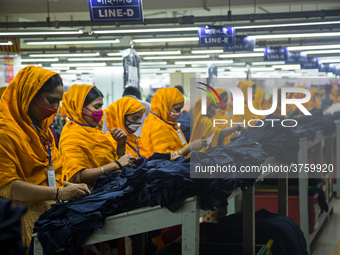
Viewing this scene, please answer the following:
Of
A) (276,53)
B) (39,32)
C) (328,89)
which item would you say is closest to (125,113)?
(328,89)

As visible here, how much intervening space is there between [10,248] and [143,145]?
9.22 feet

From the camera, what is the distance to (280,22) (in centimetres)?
941

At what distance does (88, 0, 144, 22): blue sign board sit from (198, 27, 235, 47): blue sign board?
3438 mm

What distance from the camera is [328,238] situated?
4570 mm

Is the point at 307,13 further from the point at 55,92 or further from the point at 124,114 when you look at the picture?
the point at 55,92

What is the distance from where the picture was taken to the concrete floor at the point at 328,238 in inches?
162

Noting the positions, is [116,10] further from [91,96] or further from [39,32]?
[91,96]

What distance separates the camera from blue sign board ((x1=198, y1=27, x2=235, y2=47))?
368 inches

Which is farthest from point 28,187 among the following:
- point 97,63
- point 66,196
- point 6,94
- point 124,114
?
point 97,63

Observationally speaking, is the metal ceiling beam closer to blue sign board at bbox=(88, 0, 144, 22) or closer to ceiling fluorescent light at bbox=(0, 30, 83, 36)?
ceiling fluorescent light at bbox=(0, 30, 83, 36)

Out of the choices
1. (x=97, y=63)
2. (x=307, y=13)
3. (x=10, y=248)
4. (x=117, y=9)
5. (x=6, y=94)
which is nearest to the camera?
(x=10, y=248)

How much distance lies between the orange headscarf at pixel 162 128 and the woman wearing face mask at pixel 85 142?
32.3 inches

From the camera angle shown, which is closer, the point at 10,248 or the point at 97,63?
the point at 10,248

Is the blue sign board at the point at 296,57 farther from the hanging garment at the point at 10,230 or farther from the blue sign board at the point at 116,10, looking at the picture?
the hanging garment at the point at 10,230
